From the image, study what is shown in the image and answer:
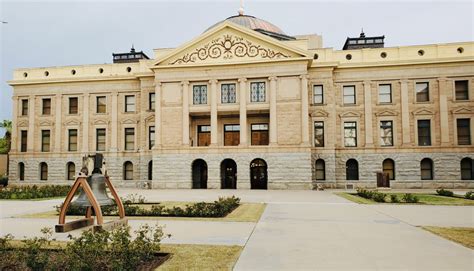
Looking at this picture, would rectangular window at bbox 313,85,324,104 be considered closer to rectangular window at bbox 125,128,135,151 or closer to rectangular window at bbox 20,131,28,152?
rectangular window at bbox 125,128,135,151

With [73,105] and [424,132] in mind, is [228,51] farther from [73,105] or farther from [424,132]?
[424,132]

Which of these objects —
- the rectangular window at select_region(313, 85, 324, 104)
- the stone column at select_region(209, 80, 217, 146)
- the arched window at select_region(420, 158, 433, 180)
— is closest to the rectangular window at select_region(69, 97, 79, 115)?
the stone column at select_region(209, 80, 217, 146)

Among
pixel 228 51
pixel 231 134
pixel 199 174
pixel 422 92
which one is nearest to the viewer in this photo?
pixel 228 51

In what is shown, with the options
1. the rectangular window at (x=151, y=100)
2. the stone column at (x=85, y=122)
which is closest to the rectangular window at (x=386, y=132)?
the rectangular window at (x=151, y=100)

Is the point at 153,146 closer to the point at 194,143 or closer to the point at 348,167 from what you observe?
the point at 194,143

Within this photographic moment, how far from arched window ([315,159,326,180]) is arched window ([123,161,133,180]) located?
22014mm

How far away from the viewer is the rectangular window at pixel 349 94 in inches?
1722

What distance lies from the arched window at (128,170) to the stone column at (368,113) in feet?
90.3

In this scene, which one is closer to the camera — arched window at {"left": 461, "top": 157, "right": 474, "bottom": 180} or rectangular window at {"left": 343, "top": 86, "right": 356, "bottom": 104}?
arched window at {"left": 461, "top": 157, "right": 474, "bottom": 180}

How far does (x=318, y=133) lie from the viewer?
43188 millimetres

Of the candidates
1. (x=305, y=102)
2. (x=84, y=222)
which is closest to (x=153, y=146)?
(x=305, y=102)

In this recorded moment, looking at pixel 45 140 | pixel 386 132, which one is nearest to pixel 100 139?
pixel 45 140

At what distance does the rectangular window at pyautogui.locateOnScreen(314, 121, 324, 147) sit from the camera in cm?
4294

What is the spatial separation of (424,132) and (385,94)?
577cm
